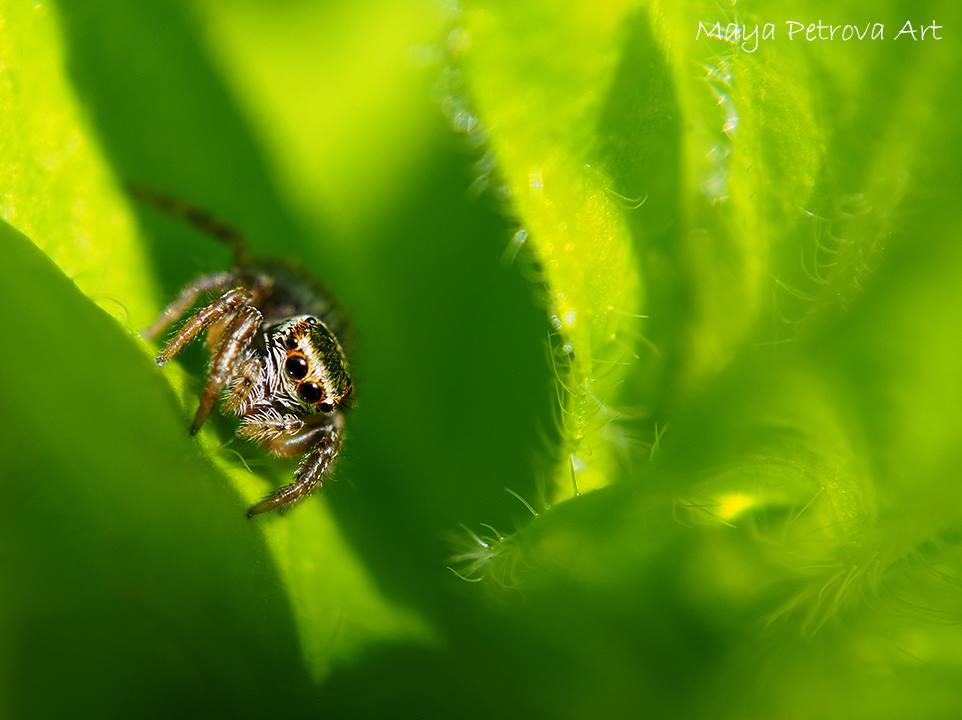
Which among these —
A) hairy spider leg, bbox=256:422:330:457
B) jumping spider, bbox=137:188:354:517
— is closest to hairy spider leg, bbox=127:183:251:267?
jumping spider, bbox=137:188:354:517

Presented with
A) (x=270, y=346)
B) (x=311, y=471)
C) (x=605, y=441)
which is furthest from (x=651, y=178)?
(x=270, y=346)

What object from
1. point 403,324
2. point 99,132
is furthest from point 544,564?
point 99,132

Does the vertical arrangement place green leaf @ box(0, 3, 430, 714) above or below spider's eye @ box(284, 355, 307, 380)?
above

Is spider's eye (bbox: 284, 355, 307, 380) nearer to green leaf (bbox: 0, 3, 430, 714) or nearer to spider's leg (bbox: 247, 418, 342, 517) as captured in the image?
spider's leg (bbox: 247, 418, 342, 517)

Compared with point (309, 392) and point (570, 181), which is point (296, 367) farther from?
point (570, 181)

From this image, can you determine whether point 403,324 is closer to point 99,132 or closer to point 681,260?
point 99,132

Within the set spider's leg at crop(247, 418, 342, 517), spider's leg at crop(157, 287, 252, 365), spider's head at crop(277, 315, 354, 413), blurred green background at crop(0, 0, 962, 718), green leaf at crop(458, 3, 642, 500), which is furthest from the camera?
spider's head at crop(277, 315, 354, 413)
